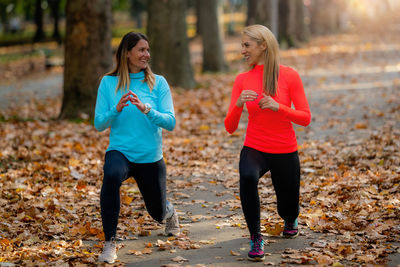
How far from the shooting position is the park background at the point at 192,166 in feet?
17.3

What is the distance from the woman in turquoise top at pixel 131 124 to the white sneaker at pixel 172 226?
49 cm

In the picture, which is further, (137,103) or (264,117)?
(264,117)

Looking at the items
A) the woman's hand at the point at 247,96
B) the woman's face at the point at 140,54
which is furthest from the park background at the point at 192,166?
the woman's face at the point at 140,54

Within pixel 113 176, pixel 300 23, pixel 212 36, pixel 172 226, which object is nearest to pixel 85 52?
pixel 172 226

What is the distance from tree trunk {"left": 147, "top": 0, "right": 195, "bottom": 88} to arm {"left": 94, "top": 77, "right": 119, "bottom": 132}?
11.4 meters

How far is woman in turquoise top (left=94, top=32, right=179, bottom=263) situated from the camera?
4.87 m

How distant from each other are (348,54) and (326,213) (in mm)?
22236

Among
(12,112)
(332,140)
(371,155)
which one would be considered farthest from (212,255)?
(12,112)

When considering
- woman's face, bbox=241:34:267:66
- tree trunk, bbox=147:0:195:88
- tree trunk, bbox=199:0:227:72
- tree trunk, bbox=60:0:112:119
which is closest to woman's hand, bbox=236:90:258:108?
woman's face, bbox=241:34:267:66

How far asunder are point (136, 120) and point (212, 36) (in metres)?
16.0

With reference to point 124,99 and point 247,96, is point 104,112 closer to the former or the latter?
point 124,99

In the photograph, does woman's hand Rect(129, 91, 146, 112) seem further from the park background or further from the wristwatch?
the park background

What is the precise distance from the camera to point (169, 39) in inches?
647

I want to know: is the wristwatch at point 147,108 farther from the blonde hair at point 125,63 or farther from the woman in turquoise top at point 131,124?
the blonde hair at point 125,63
